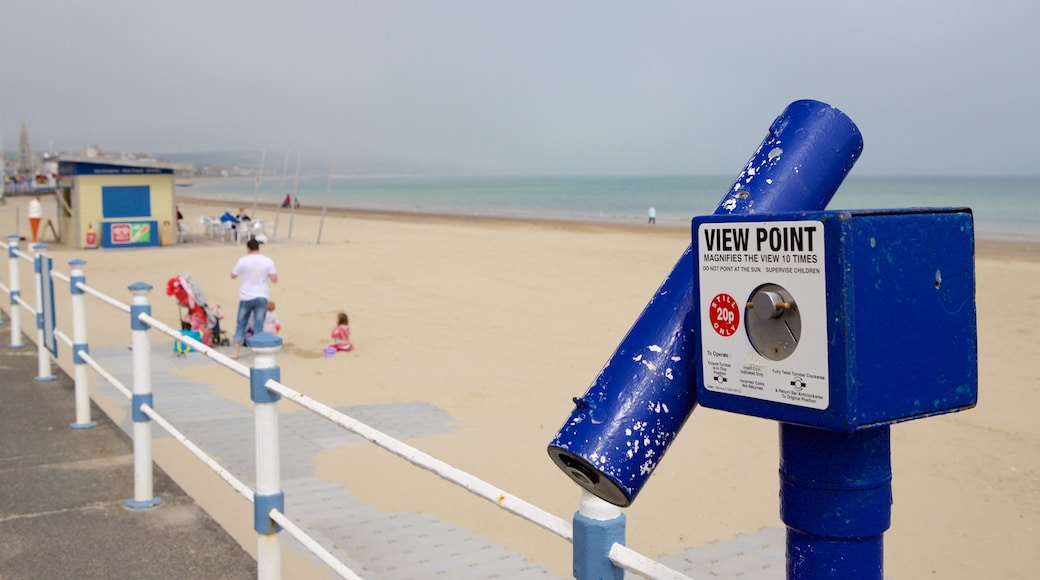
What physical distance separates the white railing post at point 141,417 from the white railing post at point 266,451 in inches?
64.7

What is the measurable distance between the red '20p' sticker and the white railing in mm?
440

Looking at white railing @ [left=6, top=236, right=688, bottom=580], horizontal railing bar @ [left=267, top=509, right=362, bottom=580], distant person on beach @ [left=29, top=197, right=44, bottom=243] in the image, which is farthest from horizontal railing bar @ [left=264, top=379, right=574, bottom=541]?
distant person on beach @ [left=29, top=197, right=44, bottom=243]

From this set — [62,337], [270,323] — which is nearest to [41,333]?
[62,337]

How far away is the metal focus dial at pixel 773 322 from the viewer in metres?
1.55

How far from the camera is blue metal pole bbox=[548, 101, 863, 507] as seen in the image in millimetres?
1770

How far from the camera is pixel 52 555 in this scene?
4.39 m

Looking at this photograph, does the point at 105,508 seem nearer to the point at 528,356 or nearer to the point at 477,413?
the point at 477,413

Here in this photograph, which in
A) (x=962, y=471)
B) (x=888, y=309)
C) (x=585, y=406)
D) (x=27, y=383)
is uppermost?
(x=888, y=309)

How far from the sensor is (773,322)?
1581 millimetres

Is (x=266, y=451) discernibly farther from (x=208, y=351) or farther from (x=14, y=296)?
(x=14, y=296)

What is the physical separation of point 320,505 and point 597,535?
404cm

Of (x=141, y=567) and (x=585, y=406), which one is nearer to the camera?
(x=585, y=406)

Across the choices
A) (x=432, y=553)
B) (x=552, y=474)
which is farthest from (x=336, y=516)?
(x=552, y=474)

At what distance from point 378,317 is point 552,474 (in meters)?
7.35
